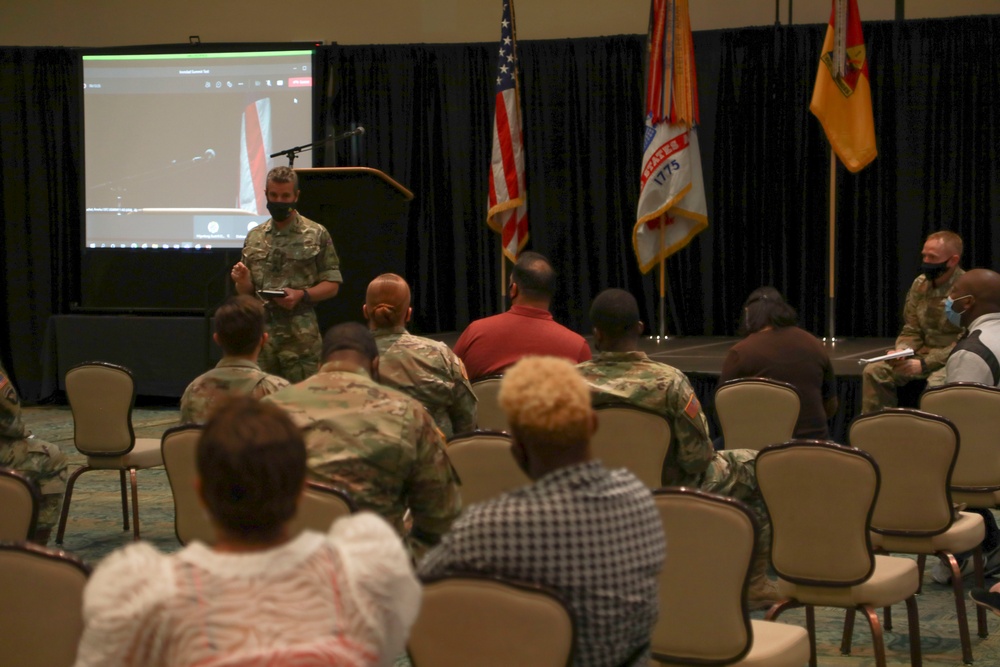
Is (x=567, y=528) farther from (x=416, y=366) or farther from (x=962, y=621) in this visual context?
(x=962, y=621)

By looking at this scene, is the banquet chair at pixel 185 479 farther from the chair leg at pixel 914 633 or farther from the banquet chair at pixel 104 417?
the chair leg at pixel 914 633

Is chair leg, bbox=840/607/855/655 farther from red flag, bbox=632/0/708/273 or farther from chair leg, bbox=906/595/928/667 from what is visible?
red flag, bbox=632/0/708/273

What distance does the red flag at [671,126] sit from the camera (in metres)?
8.09

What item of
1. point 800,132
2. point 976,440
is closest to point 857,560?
point 976,440

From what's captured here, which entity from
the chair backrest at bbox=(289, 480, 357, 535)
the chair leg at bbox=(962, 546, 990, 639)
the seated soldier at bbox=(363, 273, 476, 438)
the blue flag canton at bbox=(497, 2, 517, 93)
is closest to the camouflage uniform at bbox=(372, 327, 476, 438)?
the seated soldier at bbox=(363, 273, 476, 438)

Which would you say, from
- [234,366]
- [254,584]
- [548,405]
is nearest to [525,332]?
[234,366]

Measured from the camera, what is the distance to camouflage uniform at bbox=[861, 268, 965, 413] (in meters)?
6.38

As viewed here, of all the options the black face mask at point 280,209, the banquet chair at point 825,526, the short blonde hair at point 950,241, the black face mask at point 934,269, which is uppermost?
the black face mask at point 280,209

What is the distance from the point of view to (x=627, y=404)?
3641mm

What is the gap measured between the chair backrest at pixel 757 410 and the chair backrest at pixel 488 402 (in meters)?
0.87

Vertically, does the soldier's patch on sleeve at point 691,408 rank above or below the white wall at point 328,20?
below

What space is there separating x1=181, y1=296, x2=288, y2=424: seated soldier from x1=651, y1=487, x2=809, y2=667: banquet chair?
64.7 inches

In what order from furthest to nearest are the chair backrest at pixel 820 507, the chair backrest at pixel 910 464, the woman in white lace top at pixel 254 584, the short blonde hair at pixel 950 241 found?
the short blonde hair at pixel 950 241
the chair backrest at pixel 910 464
the chair backrest at pixel 820 507
the woman in white lace top at pixel 254 584

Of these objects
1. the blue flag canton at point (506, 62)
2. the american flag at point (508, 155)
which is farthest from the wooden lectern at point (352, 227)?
the blue flag canton at point (506, 62)
